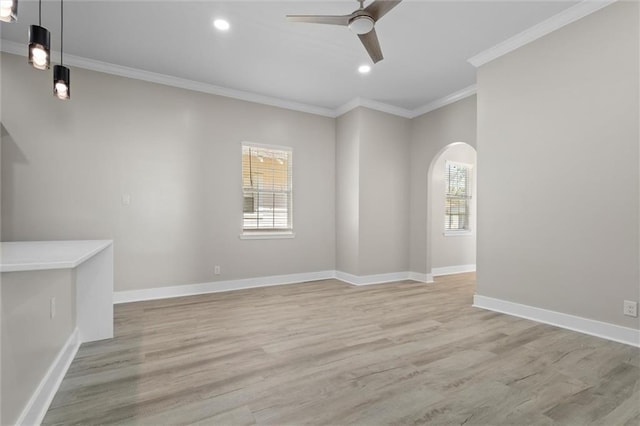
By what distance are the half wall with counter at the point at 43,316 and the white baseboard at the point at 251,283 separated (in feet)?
4.56

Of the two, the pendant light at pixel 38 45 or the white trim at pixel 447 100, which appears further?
the white trim at pixel 447 100

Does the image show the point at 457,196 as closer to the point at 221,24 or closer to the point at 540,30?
the point at 540,30

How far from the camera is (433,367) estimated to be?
86.8 inches

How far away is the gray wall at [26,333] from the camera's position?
1368 millimetres

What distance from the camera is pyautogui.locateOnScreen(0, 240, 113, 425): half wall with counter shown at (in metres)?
1.37

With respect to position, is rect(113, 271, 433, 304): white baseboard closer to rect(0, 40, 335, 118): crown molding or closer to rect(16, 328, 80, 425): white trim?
rect(16, 328, 80, 425): white trim

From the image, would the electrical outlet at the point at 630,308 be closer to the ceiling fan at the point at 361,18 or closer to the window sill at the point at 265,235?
the ceiling fan at the point at 361,18

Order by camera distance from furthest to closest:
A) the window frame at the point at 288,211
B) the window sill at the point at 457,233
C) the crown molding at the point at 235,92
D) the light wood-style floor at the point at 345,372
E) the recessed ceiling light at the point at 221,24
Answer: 1. the window sill at the point at 457,233
2. the window frame at the point at 288,211
3. the crown molding at the point at 235,92
4. the recessed ceiling light at the point at 221,24
5. the light wood-style floor at the point at 345,372

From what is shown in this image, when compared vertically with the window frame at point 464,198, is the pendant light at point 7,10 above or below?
above

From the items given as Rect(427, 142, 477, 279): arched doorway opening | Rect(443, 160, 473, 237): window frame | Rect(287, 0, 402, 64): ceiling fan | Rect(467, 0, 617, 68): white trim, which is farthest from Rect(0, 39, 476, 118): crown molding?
Rect(287, 0, 402, 64): ceiling fan

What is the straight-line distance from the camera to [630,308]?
2596 millimetres

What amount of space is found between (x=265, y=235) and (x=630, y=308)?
4.26 m

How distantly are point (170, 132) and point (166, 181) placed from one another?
27.3 inches

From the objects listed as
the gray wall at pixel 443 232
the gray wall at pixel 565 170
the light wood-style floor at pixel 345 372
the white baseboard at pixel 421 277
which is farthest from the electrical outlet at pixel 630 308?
the gray wall at pixel 443 232
